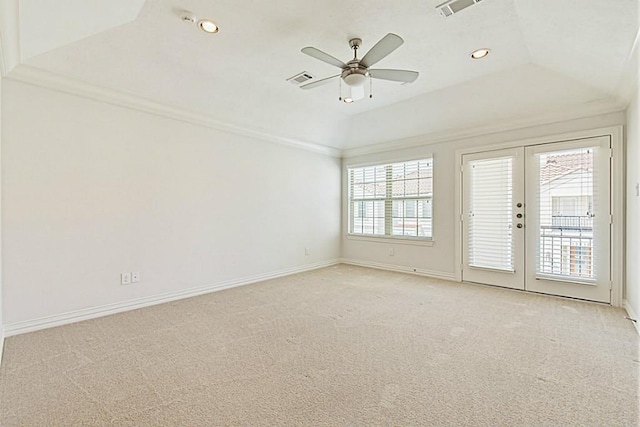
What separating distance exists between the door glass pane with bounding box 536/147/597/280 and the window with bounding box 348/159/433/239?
1.61m

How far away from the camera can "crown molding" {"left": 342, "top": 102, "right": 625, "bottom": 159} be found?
12.0 ft

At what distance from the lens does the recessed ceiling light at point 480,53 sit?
3213 mm

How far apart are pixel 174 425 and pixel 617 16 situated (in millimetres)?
4028

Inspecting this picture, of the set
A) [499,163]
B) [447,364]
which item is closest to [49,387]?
[447,364]

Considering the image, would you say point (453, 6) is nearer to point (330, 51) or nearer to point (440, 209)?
point (330, 51)

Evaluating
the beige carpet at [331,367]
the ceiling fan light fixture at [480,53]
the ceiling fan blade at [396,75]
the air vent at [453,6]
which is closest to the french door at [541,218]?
the beige carpet at [331,367]

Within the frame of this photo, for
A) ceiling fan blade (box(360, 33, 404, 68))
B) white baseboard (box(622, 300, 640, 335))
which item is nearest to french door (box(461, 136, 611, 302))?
white baseboard (box(622, 300, 640, 335))

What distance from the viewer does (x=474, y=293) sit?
4152mm

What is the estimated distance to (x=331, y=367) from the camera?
86.7 inches

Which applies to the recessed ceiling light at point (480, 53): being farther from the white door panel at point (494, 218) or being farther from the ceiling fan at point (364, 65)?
the white door panel at point (494, 218)

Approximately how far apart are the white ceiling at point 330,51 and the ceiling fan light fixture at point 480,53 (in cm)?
7

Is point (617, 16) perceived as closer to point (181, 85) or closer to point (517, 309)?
point (517, 309)

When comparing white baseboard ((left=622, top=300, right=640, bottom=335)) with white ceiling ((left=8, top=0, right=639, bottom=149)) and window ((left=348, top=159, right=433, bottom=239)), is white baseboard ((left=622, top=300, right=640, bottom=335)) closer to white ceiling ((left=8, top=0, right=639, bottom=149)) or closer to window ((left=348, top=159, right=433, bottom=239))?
white ceiling ((left=8, top=0, right=639, bottom=149))

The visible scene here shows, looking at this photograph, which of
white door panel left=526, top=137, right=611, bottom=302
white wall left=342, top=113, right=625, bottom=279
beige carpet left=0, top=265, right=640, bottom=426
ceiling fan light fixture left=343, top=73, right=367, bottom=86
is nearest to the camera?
beige carpet left=0, top=265, right=640, bottom=426
